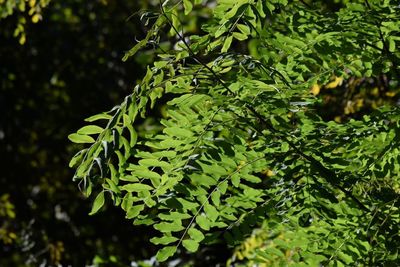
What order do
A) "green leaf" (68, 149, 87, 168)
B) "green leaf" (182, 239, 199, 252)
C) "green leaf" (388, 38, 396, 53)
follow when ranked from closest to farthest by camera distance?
"green leaf" (68, 149, 87, 168)
"green leaf" (182, 239, 199, 252)
"green leaf" (388, 38, 396, 53)

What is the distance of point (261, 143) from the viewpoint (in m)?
1.86

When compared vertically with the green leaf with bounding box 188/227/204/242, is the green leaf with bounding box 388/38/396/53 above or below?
below

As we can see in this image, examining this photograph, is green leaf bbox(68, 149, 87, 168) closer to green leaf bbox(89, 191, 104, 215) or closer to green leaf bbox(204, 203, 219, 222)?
green leaf bbox(89, 191, 104, 215)

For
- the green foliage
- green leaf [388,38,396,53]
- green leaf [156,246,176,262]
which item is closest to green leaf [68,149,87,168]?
the green foliage

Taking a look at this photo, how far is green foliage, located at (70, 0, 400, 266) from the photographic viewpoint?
159cm

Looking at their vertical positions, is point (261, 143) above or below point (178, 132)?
below

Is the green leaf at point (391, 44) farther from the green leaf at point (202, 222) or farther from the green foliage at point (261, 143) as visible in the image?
the green leaf at point (202, 222)

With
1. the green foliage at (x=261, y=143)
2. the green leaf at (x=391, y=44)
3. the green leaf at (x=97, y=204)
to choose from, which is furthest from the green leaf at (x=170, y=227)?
the green leaf at (x=391, y=44)

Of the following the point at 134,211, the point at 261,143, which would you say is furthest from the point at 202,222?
the point at 261,143

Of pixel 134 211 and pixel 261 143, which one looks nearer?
pixel 134 211

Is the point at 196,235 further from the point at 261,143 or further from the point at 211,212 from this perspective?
the point at 261,143

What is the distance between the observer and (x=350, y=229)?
1.88m

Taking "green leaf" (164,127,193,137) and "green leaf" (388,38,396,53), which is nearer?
"green leaf" (164,127,193,137)

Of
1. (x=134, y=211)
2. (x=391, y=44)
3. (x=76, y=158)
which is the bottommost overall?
(x=391, y=44)
